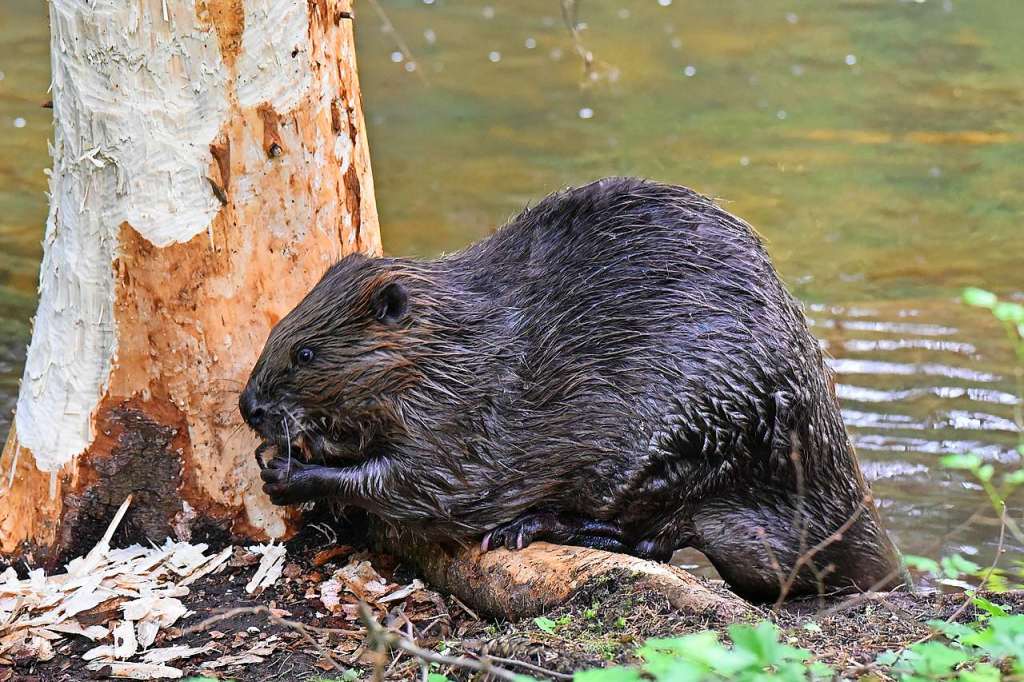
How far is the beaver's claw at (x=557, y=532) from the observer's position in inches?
125

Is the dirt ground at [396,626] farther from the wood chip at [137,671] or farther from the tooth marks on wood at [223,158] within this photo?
the tooth marks on wood at [223,158]

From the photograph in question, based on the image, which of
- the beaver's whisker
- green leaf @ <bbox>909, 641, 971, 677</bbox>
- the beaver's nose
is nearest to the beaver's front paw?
the beaver's whisker

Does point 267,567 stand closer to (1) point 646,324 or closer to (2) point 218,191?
(2) point 218,191

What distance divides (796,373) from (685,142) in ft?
17.7

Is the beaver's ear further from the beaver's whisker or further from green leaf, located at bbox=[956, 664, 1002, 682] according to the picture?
green leaf, located at bbox=[956, 664, 1002, 682]

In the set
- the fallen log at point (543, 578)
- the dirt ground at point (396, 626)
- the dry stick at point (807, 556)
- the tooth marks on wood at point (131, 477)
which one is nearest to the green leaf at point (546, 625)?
the dirt ground at point (396, 626)

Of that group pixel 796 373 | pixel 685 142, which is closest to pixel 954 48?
pixel 685 142

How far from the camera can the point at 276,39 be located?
3.16 metres

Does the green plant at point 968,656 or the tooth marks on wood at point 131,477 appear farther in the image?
the tooth marks on wood at point 131,477

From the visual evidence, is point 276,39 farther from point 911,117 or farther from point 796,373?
point 911,117

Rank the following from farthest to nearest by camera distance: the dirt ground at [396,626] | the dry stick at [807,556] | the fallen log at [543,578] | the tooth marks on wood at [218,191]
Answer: the tooth marks on wood at [218,191]
the fallen log at [543,578]
the dirt ground at [396,626]
the dry stick at [807,556]

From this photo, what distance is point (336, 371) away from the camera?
3.07m

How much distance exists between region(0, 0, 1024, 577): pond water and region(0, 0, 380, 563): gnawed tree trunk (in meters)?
1.15

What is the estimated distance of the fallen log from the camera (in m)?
2.70
